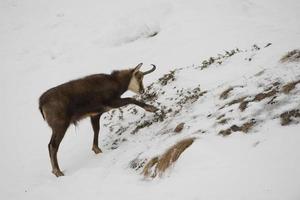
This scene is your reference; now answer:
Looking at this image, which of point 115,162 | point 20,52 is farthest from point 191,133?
point 20,52

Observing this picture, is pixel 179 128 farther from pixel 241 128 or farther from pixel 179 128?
pixel 241 128

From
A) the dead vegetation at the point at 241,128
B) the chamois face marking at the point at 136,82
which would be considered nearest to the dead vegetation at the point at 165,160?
the dead vegetation at the point at 241,128

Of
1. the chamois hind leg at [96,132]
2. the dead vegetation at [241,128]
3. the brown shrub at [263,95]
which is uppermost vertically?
the brown shrub at [263,95]

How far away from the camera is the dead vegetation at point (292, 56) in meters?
6.50

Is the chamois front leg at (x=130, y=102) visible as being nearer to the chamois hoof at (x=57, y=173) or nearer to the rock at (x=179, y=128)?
the rock at (x=179, y=128)

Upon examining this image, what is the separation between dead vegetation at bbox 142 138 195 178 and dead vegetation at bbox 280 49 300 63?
2.37 meters

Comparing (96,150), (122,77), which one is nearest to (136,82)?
(122,77)

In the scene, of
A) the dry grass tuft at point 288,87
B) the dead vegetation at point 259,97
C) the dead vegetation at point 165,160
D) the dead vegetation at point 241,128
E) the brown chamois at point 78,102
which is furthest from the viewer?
the brown chamois at point 78,102

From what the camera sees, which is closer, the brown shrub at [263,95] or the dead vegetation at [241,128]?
the dead vegetation at [241,128]

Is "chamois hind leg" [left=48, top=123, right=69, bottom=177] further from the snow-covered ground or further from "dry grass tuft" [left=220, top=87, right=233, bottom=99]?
"dry grass tuft" [left=220, top=87, right=233, bottom=99]

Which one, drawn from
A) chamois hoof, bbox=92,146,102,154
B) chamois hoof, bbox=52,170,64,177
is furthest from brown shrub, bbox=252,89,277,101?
chamois hoof, bbox=52,170,64,177

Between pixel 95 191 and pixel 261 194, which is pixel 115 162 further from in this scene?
pixel 261 194

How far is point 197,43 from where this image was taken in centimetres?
1168

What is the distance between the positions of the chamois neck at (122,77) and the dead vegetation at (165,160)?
268 centimetres
